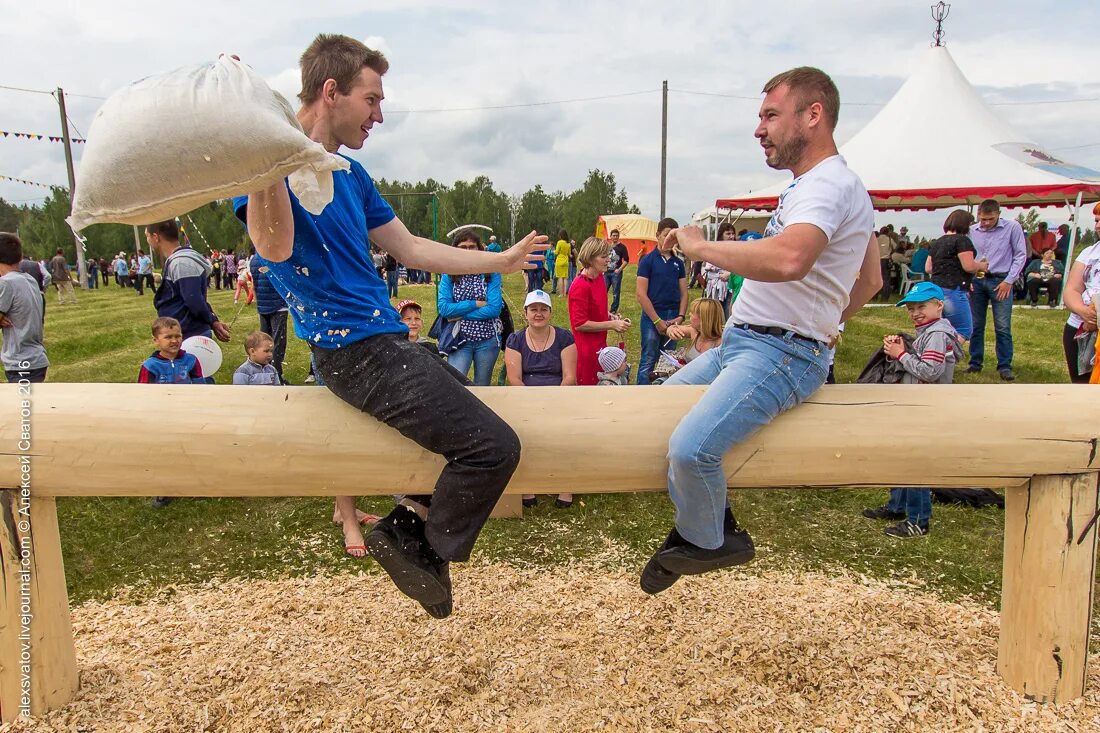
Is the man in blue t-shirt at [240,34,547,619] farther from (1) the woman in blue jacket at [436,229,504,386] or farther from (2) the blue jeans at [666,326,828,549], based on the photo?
(1) the woman in blue jacket at [436,229,504,386]

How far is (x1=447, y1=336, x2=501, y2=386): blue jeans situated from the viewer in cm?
529

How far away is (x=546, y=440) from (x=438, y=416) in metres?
0.40

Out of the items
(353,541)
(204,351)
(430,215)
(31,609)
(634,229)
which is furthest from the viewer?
(430,215)

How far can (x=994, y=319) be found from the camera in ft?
24.6

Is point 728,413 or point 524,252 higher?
point 524,252

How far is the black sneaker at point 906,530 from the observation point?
404 cm

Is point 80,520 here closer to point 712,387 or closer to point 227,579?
point 227,579

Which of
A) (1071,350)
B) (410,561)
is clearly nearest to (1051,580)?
(410,561)

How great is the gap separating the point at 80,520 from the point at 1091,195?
15.3 metres

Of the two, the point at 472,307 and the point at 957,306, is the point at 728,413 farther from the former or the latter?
the point at 957,306

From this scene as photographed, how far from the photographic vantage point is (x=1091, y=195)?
12.4m

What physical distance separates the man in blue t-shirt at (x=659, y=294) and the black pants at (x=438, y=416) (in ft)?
14.3

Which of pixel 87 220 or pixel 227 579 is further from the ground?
pixel 87 220

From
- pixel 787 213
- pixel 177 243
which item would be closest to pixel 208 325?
pixel 177 243
